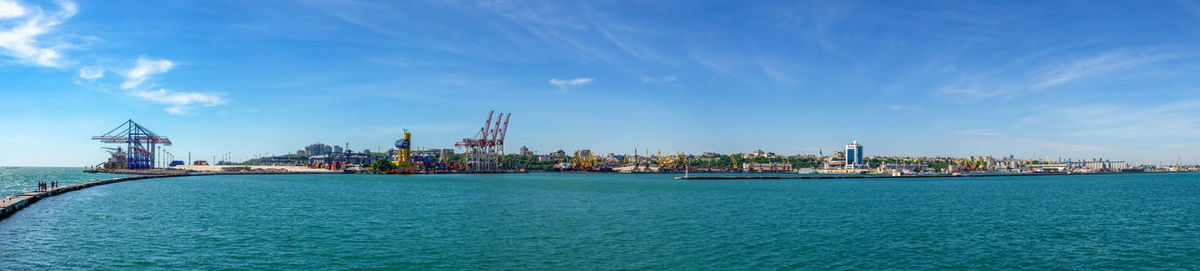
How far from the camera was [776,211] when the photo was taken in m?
52.1

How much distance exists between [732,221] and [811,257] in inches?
598

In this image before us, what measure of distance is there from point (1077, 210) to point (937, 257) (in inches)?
1513

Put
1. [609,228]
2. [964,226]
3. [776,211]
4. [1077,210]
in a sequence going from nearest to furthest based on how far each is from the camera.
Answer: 1. [609,228]
2. [964,226]
3. [776,211]
4. [1077,210]

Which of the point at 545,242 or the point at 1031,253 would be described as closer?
the point at 1031,253

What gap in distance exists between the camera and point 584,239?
1276 inches

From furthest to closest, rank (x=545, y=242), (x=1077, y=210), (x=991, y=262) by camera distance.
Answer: (x=1077, y=210) → (x=545, y=242) → (x=991, y=262)

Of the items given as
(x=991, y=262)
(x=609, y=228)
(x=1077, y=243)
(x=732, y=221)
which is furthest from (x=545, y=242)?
(x=1077, y=243)

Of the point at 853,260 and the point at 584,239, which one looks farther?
the point at 584,239

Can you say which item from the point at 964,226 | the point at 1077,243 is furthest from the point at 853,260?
the point at 964,226

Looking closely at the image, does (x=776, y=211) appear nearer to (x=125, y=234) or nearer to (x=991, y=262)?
(x=991, y=262)

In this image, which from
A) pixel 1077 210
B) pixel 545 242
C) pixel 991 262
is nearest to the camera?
pixel 991 262

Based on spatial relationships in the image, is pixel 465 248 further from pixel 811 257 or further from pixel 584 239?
pixel 811 257

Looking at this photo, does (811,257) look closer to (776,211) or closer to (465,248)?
(465,248)

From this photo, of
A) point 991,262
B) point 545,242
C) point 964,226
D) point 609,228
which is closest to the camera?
point 991,262
